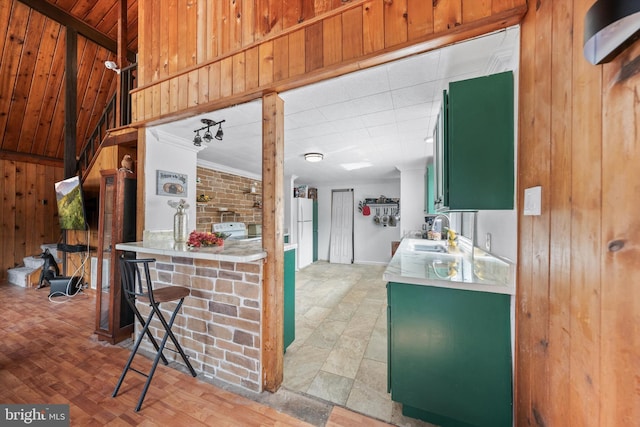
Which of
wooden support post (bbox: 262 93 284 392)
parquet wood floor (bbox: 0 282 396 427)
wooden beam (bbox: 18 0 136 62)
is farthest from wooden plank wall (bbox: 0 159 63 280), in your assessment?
wooden support post (bbox: 262 93 284 392)

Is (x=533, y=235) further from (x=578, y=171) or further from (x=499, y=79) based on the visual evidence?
(x=499, y=79)

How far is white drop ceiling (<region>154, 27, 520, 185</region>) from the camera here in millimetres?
1393

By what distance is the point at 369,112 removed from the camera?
2.05 m

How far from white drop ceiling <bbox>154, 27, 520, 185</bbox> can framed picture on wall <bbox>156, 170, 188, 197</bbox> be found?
413 mm

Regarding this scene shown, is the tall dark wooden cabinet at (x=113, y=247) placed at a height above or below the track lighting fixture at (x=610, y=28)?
below

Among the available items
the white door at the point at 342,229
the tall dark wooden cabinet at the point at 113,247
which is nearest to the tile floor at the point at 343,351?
the tall dark wooden cabinet at the point at 113,247

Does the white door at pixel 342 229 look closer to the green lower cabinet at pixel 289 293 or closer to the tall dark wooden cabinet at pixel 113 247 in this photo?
the green lower cabinet at pixel 289 293

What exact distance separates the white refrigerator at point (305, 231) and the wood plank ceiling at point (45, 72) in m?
4.31

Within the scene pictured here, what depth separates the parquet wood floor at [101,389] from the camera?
142 cm

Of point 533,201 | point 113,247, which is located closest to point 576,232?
point 533,201

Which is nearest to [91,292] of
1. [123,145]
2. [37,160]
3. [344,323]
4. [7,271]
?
[7,271]

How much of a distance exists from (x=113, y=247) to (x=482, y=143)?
3116 mm

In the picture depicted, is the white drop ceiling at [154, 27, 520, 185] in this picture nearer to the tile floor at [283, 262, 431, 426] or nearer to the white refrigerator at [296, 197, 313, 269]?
the white refrigerator at [296, 197, 313, 269]

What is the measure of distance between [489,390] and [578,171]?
1201mm
